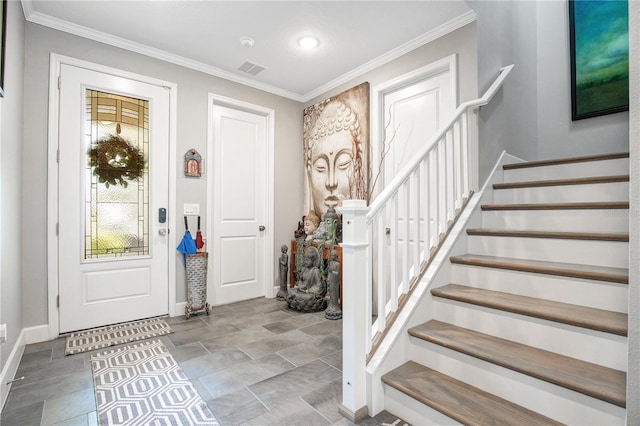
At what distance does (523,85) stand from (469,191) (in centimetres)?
145

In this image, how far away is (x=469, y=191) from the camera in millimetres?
2438

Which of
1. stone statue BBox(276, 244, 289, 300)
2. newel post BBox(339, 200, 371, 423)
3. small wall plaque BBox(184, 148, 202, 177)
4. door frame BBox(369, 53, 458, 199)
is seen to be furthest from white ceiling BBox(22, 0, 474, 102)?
stone statue BBox(276, 244, 289, 300)

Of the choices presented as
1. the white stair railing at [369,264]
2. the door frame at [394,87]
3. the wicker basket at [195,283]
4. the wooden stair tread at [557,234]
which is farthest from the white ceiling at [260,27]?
the wicker basket at [195,283]

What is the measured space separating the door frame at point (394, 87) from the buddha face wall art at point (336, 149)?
0.09 metres

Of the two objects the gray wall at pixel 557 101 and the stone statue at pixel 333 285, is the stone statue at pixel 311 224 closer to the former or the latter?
the stone statue at pixel 333 285

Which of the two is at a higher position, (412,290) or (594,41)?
(594,41)

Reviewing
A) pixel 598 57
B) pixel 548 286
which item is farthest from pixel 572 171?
pixel 598 57

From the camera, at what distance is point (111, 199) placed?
2.90m

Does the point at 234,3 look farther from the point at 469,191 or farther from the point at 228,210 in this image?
the point at 469,191

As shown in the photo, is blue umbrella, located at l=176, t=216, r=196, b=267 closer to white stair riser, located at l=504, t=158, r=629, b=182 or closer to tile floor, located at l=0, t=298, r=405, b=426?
tile floor, located at l=0, t=298, r=405, b=426

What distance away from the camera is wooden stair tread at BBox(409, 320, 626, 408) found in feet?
3.81

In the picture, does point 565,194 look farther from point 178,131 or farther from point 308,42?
point 178,131

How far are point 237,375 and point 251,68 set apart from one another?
3.02m

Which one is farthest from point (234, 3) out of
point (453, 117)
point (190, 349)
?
point (190, 349)
